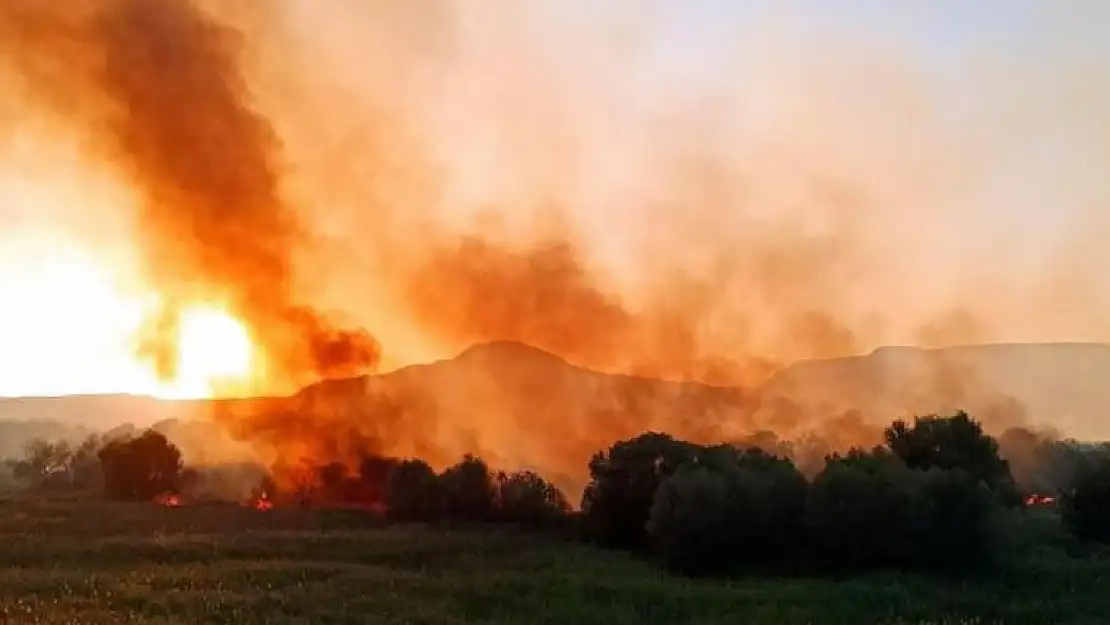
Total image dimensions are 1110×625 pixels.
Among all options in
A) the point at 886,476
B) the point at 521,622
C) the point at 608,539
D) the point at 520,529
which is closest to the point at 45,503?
the point at 520,529

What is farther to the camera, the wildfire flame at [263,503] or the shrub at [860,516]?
the wildfire flame at [263,503]

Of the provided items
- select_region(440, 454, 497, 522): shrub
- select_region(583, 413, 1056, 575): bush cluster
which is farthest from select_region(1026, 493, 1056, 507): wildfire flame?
select_region(440, 454, 497, 522): shrub

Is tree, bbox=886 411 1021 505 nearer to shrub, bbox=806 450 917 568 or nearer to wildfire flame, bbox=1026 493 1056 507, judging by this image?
shrub, bbox=806 450 917 568

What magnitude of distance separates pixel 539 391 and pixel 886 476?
230ft

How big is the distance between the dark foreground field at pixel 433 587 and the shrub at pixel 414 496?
777 centimetres

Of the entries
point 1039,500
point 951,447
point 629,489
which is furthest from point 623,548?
point 1039,500

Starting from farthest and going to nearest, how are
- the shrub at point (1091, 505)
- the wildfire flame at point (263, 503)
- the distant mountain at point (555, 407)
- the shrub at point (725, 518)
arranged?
the distant mountain at point (555, 407)
the wildfire flame at point (263, 503)
the shrub at point (1091, 505)
the shrub at point (725, 518)

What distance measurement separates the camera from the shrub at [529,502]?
205 feet

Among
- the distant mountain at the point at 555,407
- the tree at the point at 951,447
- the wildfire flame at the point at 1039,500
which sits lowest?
the wildfire flame at the point at 1039,500

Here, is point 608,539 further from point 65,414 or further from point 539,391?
point 65,414

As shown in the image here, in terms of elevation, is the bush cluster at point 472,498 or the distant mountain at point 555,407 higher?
the distant mountain at point 555,407

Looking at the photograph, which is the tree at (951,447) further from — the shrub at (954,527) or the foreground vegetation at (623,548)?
the shrub at (954,527)

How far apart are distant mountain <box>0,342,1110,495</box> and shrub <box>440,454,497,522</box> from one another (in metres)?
21.5

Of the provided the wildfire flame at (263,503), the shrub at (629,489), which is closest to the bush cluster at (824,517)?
the shrub at (629,489)
